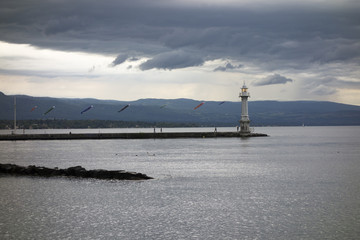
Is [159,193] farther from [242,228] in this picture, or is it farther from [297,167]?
[297,167]

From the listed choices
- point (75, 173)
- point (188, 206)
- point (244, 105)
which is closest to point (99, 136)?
point (244, 105)

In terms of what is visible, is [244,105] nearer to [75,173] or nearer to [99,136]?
[99,136]

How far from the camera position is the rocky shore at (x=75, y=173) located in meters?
46.1

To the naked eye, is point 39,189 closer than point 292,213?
No

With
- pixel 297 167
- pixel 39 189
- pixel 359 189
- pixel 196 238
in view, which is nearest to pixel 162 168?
pixel 297 167

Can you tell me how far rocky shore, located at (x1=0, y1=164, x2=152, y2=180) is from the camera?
4612 centimetres

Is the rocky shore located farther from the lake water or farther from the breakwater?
the breakwater

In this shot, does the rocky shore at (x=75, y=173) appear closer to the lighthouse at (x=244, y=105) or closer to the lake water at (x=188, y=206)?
the lake water at (x=188, y=206)

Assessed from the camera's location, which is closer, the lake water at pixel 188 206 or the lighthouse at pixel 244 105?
the lake water at pixel 188 206

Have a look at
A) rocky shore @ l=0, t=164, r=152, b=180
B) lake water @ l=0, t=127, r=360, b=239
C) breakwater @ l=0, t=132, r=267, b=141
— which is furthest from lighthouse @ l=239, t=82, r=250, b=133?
rocky shore @ l=0, t=164, r=152, b=180

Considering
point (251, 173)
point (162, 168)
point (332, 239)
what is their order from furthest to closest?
point (162, 168) < point (251, 173) < point (332, 239)

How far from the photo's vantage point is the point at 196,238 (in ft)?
79.7

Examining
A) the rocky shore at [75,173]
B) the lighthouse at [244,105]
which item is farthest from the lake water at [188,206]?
the lighthouse at [244,105]

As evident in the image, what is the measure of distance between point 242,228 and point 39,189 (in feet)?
67.9
